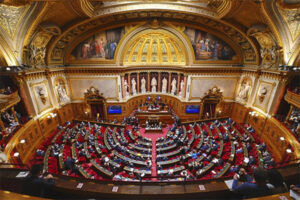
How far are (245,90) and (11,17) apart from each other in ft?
82.1

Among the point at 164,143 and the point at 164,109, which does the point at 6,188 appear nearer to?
the point at 164,143

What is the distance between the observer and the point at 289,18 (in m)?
11.9

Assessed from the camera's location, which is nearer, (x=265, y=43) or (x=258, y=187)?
(x=258, y=187)

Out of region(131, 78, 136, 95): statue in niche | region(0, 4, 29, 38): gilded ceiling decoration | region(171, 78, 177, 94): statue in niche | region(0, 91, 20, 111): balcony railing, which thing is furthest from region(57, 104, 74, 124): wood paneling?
region(171, 78, 177, 94): statue in niche

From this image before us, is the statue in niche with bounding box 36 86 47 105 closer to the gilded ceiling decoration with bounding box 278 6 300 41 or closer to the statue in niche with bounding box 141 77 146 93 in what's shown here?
the statue in niche with bounding box 141 77 146 93

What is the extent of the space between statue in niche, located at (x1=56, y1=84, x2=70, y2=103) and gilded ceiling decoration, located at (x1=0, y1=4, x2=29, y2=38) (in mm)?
7518

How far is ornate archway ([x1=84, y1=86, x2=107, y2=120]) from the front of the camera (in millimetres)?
20234

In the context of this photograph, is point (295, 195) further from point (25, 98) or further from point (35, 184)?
point (25, 98)

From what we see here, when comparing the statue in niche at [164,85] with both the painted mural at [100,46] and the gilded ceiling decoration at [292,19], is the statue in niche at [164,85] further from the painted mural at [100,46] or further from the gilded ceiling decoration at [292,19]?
the gilded ceiling decoration at [292,19]

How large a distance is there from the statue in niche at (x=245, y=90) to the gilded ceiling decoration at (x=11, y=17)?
23.8 meters

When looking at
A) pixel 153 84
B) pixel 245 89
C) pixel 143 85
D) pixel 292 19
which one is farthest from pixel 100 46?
pixel 245 89

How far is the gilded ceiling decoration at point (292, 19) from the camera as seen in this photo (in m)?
11.4

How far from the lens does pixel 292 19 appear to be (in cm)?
1187

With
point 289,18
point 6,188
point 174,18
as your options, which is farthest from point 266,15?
point 6,188
